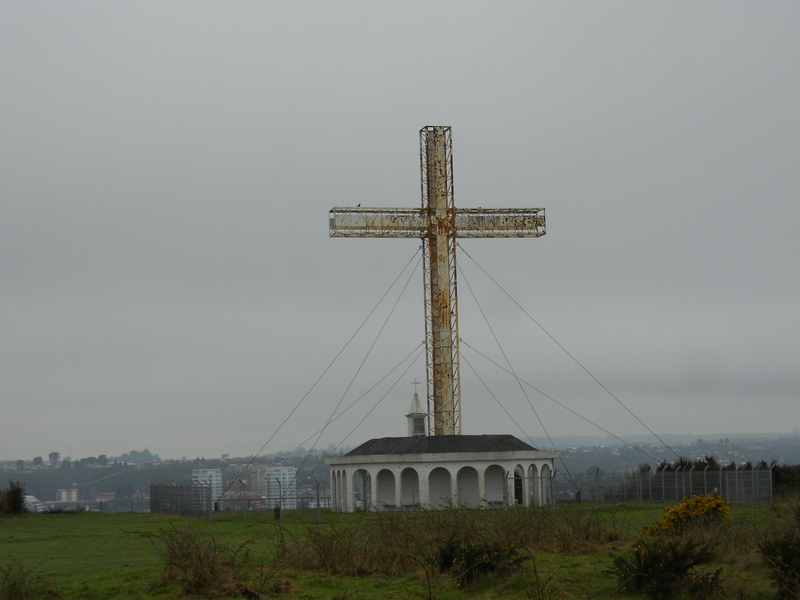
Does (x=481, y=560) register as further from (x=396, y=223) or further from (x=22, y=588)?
(x=396, y=223)

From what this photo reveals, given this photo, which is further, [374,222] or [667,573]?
[374,222]

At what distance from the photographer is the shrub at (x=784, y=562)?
60.7 ft

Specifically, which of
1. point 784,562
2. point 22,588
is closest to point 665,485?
point 784,562

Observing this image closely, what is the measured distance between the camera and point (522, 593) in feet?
65.4

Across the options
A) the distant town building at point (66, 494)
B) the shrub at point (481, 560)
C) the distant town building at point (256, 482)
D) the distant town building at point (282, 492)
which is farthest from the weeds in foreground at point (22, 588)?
the distant town building at point (66, 494)

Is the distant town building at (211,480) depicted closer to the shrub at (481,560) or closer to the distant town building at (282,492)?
the distant town building at (282,492)

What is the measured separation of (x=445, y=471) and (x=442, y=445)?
1208 mm

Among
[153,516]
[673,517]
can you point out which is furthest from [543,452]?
[673,517]

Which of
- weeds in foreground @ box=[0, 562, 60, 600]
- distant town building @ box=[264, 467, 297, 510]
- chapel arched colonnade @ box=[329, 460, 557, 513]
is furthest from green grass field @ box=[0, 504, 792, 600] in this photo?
distant town building @ box=[264, 467, 297, 510]

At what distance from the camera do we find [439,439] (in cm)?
4888

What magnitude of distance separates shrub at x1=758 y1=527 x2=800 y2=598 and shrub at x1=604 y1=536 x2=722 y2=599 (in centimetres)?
94

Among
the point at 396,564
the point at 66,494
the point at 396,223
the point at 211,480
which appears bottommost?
the point at 66,494

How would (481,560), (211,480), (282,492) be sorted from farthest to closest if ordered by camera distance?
(211,480)
(282,492)
(481,560)

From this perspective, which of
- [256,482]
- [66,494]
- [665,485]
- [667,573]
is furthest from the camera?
[66,494]
